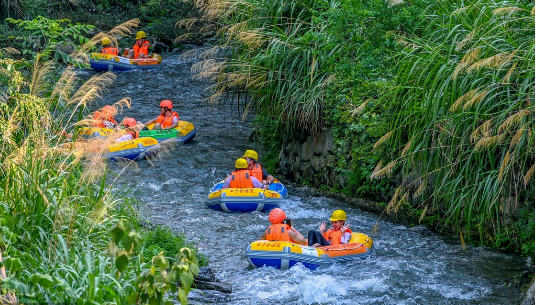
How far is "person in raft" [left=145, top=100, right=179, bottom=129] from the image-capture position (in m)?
15.2

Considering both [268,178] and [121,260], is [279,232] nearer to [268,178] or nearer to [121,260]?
[268,178]

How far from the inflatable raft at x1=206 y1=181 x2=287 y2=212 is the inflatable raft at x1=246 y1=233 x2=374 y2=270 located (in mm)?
2490

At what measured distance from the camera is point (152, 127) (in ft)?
51.0

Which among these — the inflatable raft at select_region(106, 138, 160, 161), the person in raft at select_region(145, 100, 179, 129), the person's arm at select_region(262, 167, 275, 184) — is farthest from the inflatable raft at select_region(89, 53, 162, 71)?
the person's arm at select_region(262, 167, 275, 184)

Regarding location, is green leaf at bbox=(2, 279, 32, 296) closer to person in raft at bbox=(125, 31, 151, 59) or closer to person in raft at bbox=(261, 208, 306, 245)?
person in raft at bbox=(261, 208, 306, 245)

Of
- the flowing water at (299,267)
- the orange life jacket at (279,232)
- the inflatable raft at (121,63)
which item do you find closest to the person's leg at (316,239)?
the orange life jacket at (279,232)

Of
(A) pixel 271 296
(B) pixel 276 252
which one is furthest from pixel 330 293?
(B) pixel 276 252

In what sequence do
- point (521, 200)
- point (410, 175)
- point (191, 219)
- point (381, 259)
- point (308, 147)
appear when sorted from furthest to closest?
point (308, 147)
point (191, 219)
point (410, 175)
point (381, 259)
point (521, 200)

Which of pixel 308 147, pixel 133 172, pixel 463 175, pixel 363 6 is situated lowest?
pixel 133 172

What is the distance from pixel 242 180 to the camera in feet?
38.9

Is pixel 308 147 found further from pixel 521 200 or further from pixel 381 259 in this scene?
pixel 521 200

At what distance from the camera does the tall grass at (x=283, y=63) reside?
11633 millimetres

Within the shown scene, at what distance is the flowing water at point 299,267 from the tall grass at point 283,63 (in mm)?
1425

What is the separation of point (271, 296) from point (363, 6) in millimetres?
4686
